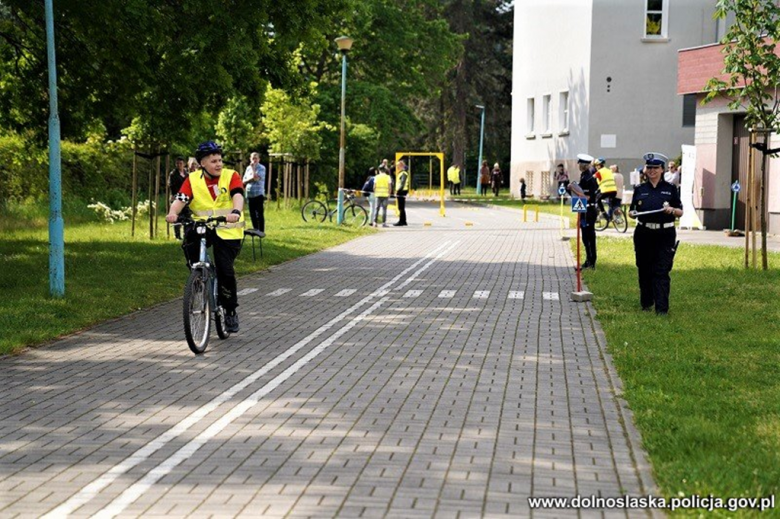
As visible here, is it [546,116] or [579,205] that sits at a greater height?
[546,116]

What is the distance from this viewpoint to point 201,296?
11.2 m

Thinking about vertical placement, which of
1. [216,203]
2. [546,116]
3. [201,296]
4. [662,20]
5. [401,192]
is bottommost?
[201,296]

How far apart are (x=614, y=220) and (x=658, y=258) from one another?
19.5 metres

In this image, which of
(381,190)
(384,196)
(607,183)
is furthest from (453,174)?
(607,183)

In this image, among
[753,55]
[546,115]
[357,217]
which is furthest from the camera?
[546,115]

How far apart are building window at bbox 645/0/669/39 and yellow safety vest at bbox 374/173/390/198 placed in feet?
65.7

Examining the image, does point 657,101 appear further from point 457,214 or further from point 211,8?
point 211,8

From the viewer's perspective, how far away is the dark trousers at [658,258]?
45.5 feet

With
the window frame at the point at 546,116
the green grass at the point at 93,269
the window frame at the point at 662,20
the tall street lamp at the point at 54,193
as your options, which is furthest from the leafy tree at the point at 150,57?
the window frame at the point at 546,116

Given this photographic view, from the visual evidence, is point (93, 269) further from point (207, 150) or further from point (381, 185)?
point (381, 185)

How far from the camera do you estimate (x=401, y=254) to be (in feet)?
80.9

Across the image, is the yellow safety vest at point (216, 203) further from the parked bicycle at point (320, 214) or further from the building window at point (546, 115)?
the building window at point (546, 115)

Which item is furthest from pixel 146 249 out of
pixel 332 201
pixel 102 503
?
pixel 332 201

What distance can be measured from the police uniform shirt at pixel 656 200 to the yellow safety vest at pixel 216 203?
16.1 feet
